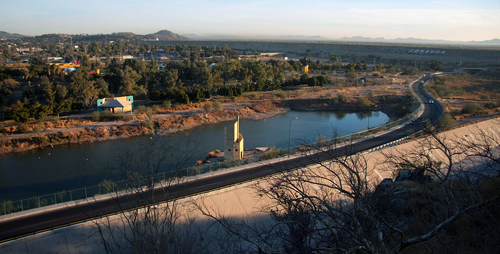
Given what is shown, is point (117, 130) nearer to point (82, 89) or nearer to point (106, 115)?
point (106, 115)

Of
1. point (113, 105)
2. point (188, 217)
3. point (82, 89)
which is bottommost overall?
point (113, 105)

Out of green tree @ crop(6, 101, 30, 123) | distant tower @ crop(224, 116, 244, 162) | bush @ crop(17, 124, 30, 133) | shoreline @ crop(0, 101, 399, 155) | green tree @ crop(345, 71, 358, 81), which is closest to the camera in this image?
distant tower @ crop(224, 116, 244, 162)

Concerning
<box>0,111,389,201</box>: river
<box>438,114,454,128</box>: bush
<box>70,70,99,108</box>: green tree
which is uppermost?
<box>70,70,99,108</box>: green tree

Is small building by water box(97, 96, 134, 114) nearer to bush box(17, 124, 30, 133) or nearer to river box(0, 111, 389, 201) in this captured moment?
river box(0, 111, 389, 201)

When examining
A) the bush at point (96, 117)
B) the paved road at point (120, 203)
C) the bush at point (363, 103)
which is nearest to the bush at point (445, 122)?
the paved road at point (120, 203)

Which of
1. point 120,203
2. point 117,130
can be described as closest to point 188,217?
point 120,203

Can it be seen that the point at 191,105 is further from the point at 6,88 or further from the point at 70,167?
the point at 6,88

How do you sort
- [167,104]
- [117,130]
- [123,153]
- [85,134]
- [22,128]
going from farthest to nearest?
[167,104], [117,130], [85,134], [22,128], [123,153]

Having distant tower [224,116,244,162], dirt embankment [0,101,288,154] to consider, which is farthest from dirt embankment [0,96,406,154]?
distant tower [224,116,244,162]

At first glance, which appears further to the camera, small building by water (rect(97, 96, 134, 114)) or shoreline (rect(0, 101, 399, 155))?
small building by water (rect(97, 96, 134, 114))
